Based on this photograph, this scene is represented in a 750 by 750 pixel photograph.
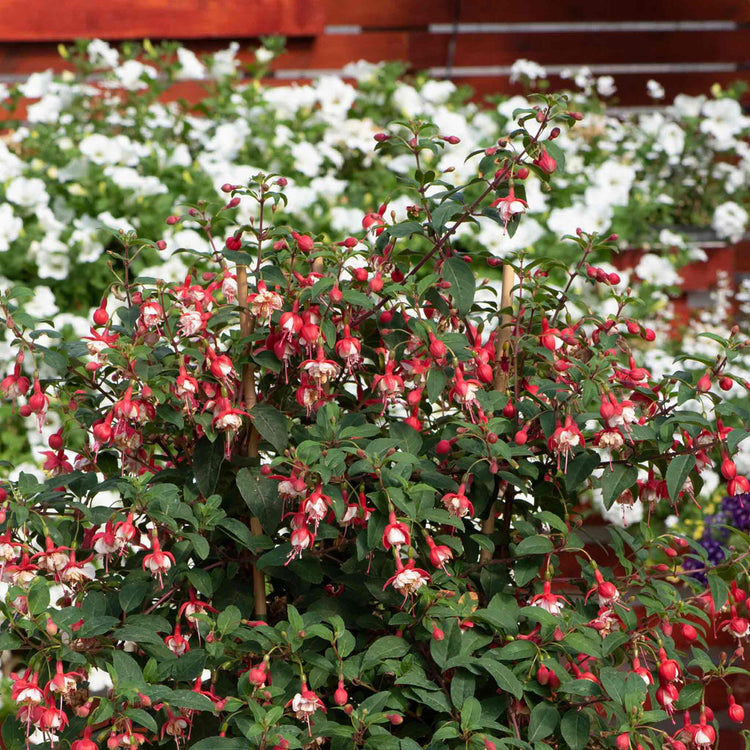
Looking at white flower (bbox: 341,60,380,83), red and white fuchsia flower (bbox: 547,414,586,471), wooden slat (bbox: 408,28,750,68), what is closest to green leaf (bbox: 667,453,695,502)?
red and white fuchsia flower (bbox: 547,414,586,471)

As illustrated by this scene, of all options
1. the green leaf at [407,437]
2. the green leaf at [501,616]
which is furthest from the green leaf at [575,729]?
the green leaf at [407,437]

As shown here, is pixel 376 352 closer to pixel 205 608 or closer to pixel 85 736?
pixel 205 608

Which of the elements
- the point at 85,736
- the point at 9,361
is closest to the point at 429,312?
the point at 85,736

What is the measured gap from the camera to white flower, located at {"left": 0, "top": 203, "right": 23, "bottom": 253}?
280cm

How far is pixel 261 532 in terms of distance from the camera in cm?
136

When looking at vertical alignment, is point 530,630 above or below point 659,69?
above

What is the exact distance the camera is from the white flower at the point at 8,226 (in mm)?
2805

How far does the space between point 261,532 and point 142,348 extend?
32 centimetres

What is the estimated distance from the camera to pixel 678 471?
3.91 ft

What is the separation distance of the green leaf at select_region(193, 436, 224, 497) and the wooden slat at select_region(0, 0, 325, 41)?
10.2ft

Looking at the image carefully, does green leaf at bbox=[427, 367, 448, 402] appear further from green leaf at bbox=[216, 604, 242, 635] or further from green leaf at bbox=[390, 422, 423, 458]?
green leaf at bbox=[216, 604, 242, 635]

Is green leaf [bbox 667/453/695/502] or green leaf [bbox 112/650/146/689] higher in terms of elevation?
green leaf [bbox 667/453/695/502]

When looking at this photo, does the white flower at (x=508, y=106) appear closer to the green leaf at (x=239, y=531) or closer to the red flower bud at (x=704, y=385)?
the red flower bud at (x=704, y=385)

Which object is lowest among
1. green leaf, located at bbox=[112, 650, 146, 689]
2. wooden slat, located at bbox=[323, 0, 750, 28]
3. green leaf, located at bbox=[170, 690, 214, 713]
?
wooden slat, located at bbox=[323, 0, 750, 28]
